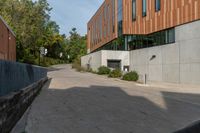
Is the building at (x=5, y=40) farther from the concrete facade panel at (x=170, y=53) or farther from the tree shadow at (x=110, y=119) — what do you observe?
the concrete facade panel at (x=170, y=53)

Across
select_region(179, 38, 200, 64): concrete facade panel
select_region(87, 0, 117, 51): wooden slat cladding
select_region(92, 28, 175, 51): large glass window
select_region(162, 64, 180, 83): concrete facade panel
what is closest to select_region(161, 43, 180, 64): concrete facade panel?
select_region(162, 64, 180, 83): concrete facade panel

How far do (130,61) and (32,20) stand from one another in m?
17.3

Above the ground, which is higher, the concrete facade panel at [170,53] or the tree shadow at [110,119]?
the concrete facade panel at [170,53]

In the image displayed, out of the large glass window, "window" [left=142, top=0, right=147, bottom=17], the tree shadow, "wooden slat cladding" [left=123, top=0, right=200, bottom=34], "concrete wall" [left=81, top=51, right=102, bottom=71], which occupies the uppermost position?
"window" [left=142, top=0, right=147, bottom=17]

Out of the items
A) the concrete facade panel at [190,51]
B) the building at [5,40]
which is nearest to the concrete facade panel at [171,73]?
the concrete facade panel at [190,51]

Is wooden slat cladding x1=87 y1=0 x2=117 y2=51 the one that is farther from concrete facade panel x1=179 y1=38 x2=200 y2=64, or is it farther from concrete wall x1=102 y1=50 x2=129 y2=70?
concrete facade panel x1=179 y1=38 x2=200 y2=64

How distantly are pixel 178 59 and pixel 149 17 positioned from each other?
31.0 feet

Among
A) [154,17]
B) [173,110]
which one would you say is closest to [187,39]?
[154,17]

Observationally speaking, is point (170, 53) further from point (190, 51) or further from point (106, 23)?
point (106, 23)

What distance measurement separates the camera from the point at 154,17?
131ft

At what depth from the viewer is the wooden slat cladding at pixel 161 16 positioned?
3198cm

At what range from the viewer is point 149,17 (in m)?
41.4

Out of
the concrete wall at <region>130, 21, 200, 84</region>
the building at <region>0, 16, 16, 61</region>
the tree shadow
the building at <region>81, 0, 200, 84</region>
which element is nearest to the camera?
the tree shadow

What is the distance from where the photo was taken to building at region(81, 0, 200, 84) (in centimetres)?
3194
